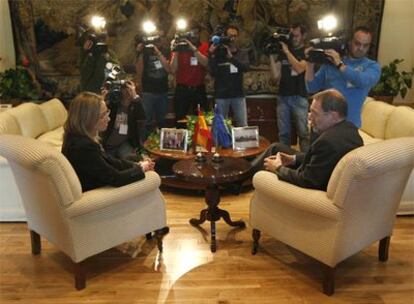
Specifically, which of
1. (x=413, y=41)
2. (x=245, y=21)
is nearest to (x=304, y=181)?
(x=245, y=21)

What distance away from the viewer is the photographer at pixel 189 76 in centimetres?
467

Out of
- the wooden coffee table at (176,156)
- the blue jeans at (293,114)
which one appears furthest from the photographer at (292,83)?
the wooden coffee table at (176,156)

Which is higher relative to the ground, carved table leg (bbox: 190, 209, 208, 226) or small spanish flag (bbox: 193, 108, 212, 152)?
small spanish flag (bbox: 193, 108, 212, 152)

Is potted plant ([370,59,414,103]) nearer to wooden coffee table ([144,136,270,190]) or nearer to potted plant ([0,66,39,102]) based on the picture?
wooden coffee table ([144,136,270,190])

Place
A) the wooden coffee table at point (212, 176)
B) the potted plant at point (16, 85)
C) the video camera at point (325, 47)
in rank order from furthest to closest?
the potted plant at point (16, 85), the video camera at point (325, 47), the wooden coffee table at point (212, 176)

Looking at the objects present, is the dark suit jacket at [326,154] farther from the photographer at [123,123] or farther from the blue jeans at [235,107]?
the blue jeans at [235,107]

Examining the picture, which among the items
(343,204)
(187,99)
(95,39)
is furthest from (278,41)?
(343,204)

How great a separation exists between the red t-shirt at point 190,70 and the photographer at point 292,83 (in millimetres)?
813

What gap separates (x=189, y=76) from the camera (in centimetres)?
472

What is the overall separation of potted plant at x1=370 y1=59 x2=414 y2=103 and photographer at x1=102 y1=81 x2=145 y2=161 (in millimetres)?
3211

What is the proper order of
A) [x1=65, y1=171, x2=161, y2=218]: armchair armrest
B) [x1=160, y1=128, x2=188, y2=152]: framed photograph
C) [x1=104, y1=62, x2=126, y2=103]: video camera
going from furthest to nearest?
[x1=160, y1=128, x2=188, y2=152]: framed photograph → [x1=104, y1=62, x2=126, y2=103]: video camera → [x1=65, y1=171, x2=161, y2=218]: armchair armrest

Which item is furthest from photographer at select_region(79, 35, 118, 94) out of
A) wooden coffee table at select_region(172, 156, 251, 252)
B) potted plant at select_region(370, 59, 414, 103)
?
potted plant at select_region(370, 59, 414, 103)

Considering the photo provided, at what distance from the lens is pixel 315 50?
3455mm

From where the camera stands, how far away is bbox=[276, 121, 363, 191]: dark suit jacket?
231 centimetres
